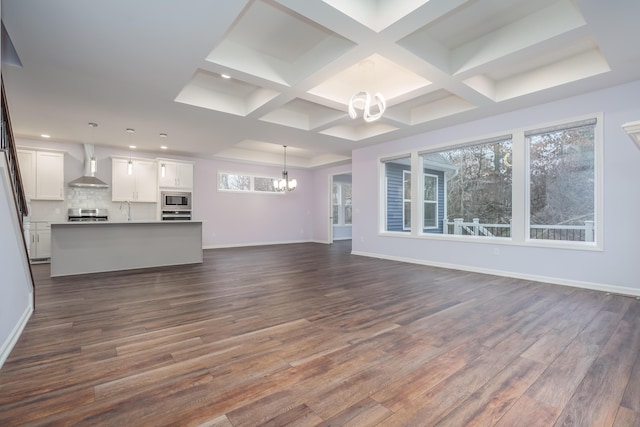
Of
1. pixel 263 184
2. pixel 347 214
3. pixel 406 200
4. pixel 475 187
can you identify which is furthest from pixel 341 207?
pixel 475 187

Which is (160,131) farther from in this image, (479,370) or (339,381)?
(479,370)

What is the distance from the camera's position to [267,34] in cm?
330

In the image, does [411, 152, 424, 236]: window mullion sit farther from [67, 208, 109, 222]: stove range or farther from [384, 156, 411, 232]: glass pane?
[67, 208, 109, 222]: stove range

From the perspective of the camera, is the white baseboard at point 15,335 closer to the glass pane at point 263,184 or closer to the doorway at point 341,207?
the glass pane at point 263,184

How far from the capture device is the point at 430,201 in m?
6.19

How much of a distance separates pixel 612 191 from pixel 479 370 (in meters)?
3.64

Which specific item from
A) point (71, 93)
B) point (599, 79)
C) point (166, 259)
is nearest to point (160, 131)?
point (71, 93)

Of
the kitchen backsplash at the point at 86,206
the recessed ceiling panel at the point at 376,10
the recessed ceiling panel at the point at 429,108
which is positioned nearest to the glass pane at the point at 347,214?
the recessed ceiling panel at the point at 429,108

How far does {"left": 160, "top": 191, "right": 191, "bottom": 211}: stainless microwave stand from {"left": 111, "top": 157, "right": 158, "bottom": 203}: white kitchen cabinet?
0.23m

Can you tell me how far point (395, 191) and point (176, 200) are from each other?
5.61 meters

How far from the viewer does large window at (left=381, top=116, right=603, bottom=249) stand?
4.20 metres

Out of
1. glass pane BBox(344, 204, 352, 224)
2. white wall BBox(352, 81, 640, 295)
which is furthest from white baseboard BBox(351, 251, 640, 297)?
glass pane BBox(344, 204, 352, 224)

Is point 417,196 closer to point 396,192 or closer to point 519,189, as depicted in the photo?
point 396,192

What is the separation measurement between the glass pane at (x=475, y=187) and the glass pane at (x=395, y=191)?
0.71 meters
